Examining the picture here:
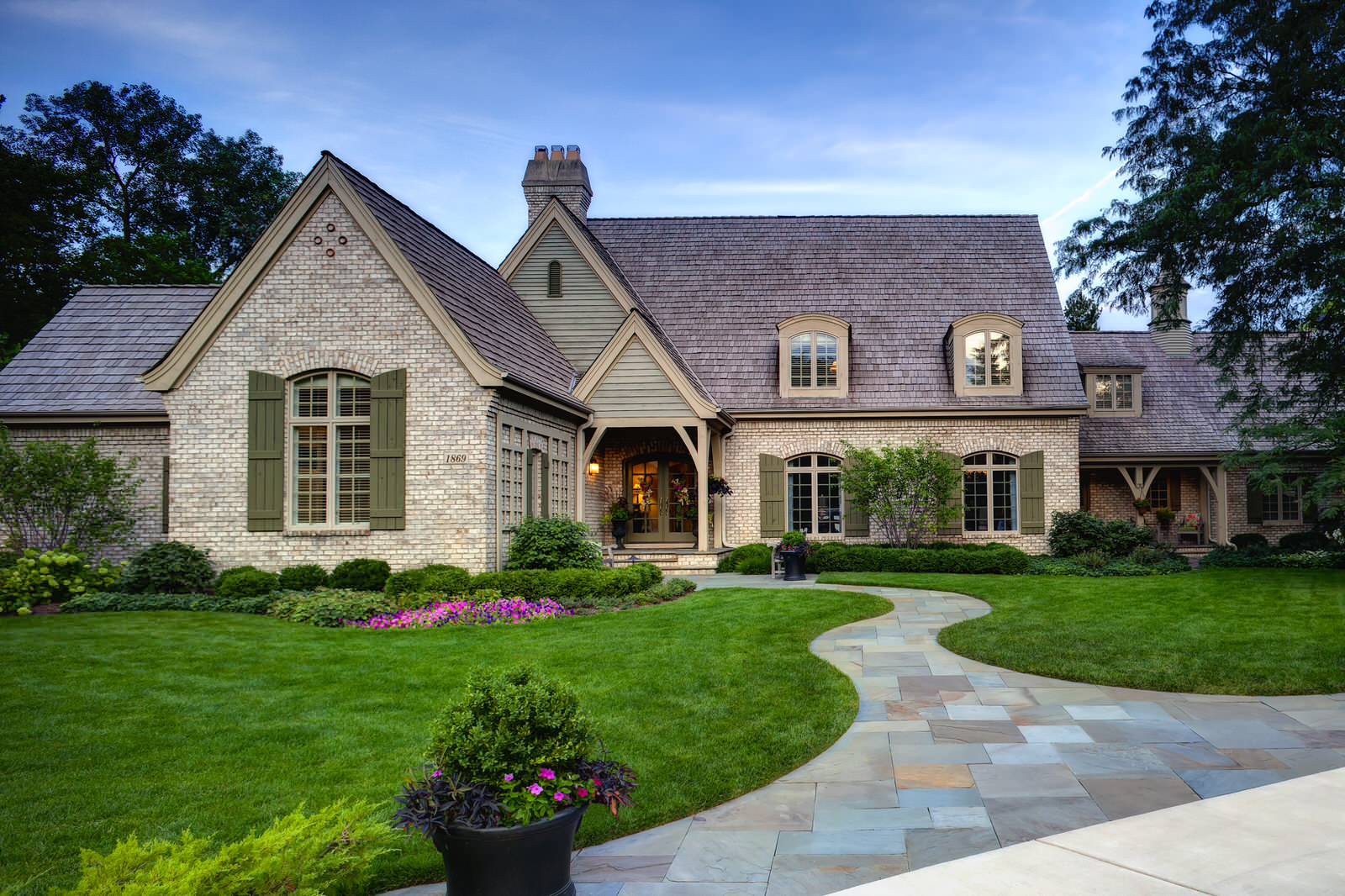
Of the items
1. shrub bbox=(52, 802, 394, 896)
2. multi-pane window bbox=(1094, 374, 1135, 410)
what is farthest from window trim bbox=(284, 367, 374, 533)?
multi-pane window bbox=(1094, 374, 1135, 410)

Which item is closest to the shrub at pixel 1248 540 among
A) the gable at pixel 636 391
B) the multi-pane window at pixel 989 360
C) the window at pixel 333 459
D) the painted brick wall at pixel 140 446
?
the multi-pane window at pixel 989 360

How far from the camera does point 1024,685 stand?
23.9 feet

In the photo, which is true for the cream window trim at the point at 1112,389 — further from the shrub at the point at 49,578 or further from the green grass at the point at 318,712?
the shrub at the point at 49,578

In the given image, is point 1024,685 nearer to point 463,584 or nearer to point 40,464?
point 463,584

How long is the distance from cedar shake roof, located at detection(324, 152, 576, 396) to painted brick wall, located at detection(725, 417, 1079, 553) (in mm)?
4556

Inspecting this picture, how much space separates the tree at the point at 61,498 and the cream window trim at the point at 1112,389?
21860mm

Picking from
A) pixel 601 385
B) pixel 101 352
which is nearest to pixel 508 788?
pixel 601 385

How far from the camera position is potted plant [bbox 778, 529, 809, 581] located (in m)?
15.9

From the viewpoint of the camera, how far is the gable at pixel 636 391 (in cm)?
1711

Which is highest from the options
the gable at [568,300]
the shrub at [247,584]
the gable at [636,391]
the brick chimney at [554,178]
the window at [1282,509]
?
the brick chimney at [554,178]

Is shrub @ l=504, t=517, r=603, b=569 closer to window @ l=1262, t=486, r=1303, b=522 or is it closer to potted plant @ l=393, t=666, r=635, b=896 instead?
potted plant @ l=393, t=666, r=635, b=896

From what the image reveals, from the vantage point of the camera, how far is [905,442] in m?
19.4

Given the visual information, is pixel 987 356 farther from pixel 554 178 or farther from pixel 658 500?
pixel 554 178

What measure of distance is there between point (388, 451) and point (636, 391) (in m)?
5.64
